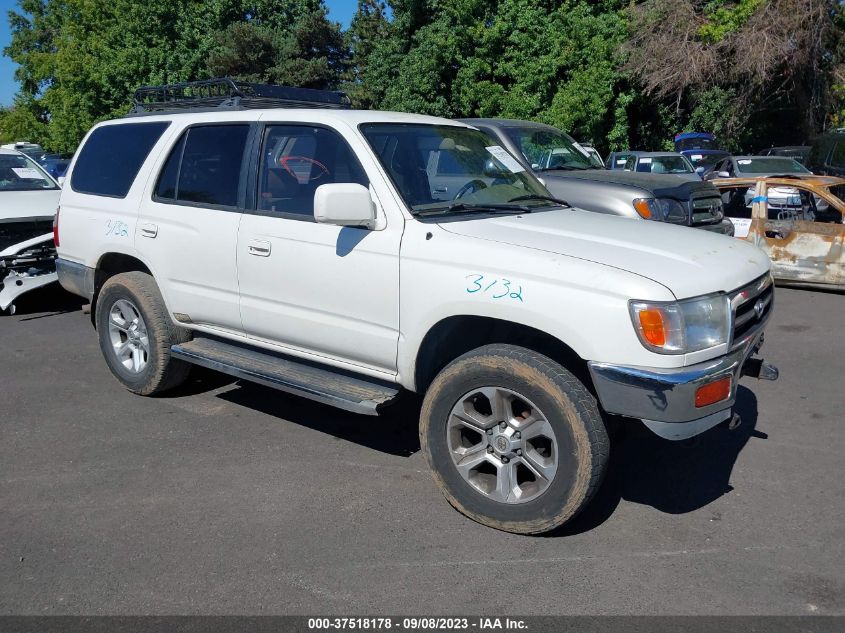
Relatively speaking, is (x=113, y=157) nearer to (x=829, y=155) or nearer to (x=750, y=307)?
(x=750, y=307)

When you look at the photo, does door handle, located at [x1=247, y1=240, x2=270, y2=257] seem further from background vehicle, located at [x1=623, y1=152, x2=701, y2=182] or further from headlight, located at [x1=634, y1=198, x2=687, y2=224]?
background vehicle, located at [x1=623, y1=152, x2=701, y2=182]

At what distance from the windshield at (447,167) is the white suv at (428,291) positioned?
0.02m

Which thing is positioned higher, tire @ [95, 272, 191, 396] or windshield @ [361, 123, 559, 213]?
windshield @ [361, 123, 559, 213]

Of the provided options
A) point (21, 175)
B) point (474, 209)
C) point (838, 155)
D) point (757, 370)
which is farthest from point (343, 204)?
point (838, 155)

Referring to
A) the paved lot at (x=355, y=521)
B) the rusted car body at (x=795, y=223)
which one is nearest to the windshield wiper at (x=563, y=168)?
the rusted car body at (x=795, y=223)

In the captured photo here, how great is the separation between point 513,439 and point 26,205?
703cm

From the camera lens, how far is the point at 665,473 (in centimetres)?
440

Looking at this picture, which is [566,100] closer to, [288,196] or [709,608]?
[288,196]

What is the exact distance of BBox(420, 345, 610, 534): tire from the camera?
134 inches

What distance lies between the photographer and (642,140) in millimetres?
24453

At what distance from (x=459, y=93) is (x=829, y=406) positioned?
806 inches

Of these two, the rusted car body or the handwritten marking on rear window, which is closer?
the handwritten marking on rear window

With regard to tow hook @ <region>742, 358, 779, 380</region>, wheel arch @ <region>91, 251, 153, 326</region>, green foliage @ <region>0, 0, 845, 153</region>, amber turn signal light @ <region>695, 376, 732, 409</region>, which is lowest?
tow hook @ <region>742, 358, 779, 380</region>

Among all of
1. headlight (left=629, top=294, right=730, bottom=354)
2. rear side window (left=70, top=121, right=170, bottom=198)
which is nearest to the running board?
rear side window (left=70, top=121, right=170, bottom=198)
